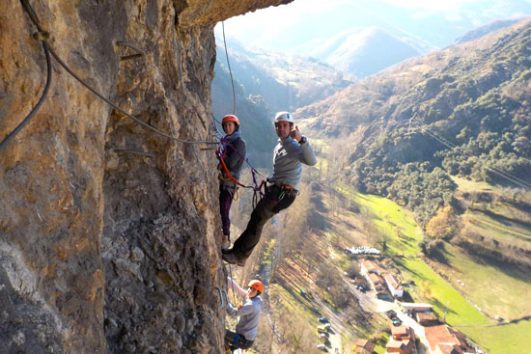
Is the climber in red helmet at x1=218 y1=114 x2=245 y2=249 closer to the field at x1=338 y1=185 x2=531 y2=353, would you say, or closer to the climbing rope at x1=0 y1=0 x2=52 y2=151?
the climbing rope at x1=0 y1=0 x2=52 y2=151

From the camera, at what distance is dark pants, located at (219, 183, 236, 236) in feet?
22.0

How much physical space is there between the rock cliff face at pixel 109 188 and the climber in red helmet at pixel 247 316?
0.51 metres

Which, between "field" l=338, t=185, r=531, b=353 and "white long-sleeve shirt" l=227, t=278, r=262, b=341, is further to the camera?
"field" l=338, t=185, r=531, b=353

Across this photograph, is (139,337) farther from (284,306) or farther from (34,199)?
(284,306)

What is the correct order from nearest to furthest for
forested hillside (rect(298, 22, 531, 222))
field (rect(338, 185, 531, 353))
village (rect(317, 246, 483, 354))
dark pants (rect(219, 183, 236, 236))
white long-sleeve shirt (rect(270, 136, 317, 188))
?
1. white long-sleeve shirt (rect(270, 136, 317, 188))
2. dark pants (rect(219, 183, 236, 236))
3. village (rect(317, 246, 483, 354))
4. field (rect(338, 185, 531, 353))
5. forested hillside (rect(298, 22, 531, 222))

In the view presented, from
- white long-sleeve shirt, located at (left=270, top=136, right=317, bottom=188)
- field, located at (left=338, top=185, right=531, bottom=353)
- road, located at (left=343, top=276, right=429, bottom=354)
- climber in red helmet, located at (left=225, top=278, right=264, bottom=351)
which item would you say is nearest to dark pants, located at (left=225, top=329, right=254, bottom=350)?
climber in red helmet, located at (left=225, top=278, right=264, bottom=351)

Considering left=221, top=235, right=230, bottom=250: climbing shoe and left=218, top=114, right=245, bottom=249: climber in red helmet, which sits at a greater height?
left=218, top=114, right=245, bottom=249: climber in red helmet

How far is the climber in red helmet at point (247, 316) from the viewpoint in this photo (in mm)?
6176

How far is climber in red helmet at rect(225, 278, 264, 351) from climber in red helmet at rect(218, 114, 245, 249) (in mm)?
787

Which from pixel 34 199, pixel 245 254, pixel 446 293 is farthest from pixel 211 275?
pixel 446 293

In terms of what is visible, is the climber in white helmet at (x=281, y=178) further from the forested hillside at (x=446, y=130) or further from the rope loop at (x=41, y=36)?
the forested hillside at (x=446, y=130)

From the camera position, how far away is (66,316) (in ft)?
9.73

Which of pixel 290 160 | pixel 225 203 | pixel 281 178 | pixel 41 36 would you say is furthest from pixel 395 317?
pixel 41 36

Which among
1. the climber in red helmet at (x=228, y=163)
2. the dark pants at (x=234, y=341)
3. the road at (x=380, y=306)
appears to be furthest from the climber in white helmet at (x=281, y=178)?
the road at (x=380, y=306)
